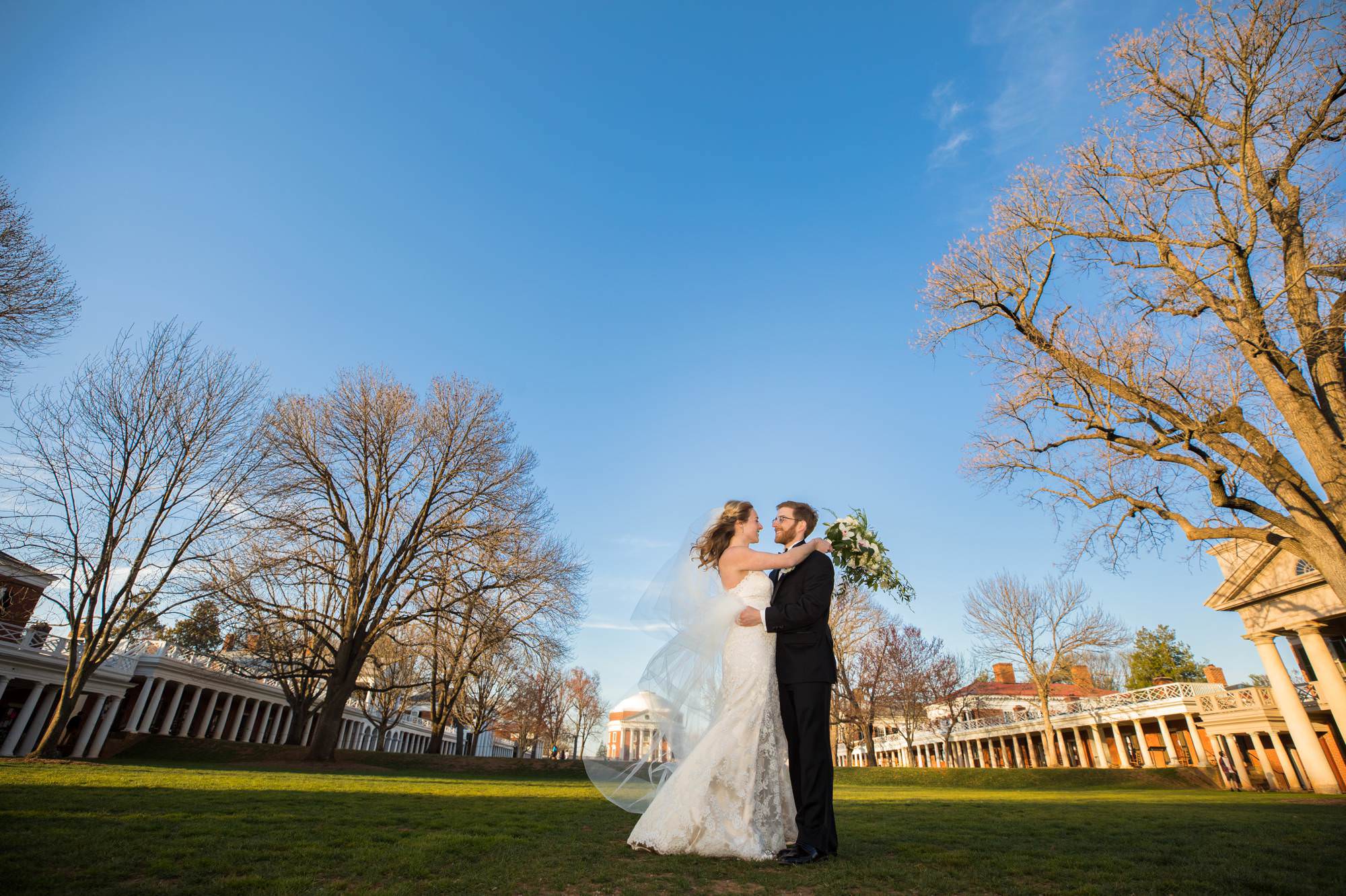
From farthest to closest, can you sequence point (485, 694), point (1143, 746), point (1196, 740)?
point (485, 694), point (1143, 746), point (1196, 740)

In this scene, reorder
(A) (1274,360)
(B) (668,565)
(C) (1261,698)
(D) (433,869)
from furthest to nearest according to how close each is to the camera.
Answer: (C) (1261,698) < (A) (1274,360) < (B) (668,565) < (D) (433,869)

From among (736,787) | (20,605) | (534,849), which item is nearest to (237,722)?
(20,605)

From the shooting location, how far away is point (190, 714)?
37.4 metres

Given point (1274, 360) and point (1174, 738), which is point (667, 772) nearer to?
point (1274, 360)

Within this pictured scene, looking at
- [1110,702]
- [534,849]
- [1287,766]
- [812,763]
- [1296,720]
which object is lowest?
[534,849]

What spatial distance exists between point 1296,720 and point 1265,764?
20.8 ft

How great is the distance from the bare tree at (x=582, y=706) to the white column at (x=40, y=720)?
36.5m

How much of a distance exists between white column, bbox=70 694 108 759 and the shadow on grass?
81.1 ft

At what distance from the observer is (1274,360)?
10.4 m

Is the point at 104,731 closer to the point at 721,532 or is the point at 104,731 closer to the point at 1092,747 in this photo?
the point at 721,532

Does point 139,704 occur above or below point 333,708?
above

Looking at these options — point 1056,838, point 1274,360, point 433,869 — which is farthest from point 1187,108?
point 433,869

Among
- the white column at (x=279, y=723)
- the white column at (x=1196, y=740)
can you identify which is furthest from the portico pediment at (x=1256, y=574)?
the white column at (x=279, y=723)

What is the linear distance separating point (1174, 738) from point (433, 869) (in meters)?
54.0
